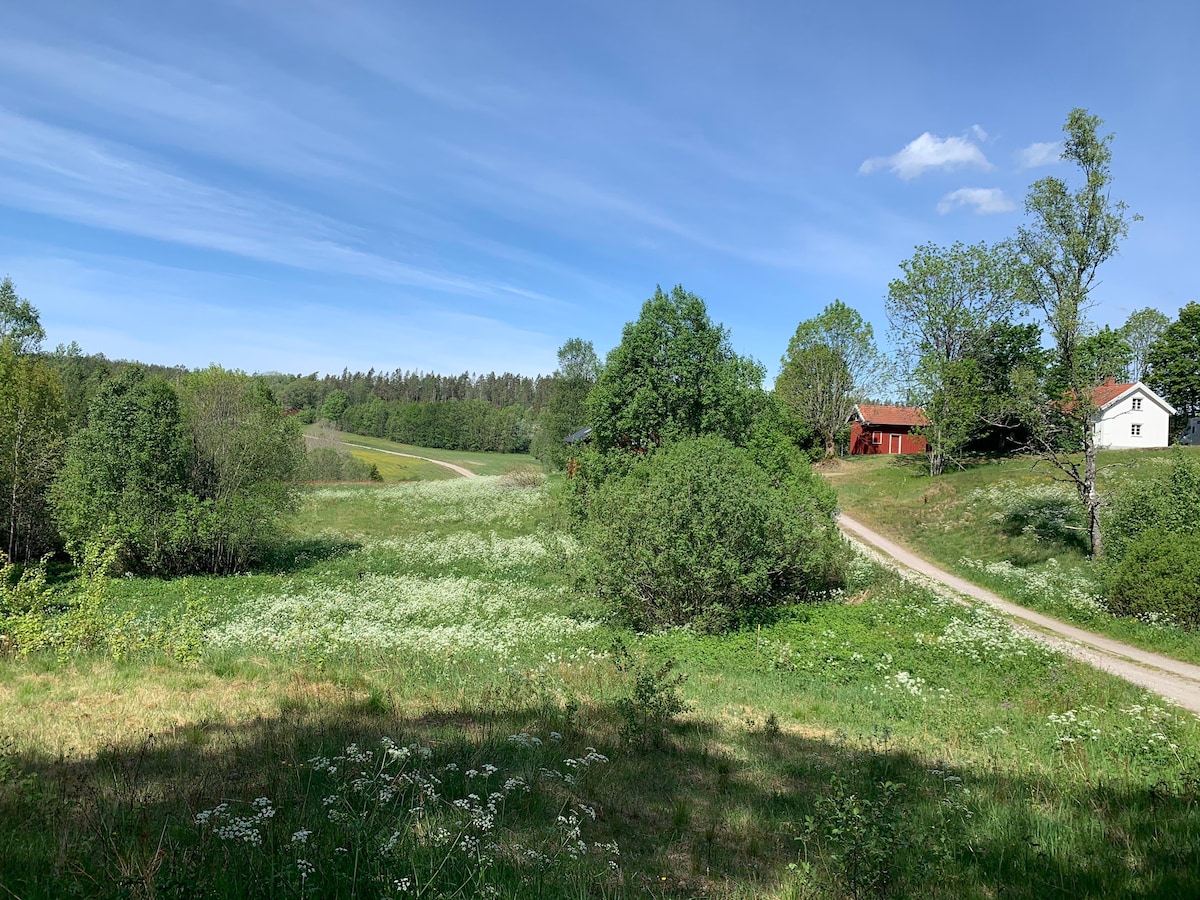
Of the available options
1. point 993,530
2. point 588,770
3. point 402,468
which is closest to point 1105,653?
point 588,770

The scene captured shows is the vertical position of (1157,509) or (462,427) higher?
(462,427)

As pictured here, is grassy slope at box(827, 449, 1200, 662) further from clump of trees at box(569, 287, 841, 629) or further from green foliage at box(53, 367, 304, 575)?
green foliage at box(53, 367, 304, 575)

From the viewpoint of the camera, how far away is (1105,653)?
15477 millimetres

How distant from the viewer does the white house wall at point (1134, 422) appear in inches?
1855

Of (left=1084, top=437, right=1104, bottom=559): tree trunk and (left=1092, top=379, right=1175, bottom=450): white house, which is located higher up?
(left=1092, top=379, right=1175, bottom=450): white house

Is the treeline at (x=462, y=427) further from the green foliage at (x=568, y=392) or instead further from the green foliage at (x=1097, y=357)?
the green foliage at (x=1097, y=357)

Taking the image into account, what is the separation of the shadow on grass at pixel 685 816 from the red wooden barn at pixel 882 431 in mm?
59874

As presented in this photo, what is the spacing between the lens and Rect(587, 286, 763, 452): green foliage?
2208 centimetres

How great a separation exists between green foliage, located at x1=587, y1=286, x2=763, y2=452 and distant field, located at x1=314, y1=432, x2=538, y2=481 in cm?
5670

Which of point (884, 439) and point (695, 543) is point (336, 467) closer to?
point (884, 439)

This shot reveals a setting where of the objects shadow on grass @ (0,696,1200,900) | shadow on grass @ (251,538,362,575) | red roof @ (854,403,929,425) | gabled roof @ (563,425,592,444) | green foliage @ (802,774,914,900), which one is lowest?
shadow on grass @ (251,538,362,575)

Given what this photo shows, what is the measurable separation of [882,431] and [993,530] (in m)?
34.5

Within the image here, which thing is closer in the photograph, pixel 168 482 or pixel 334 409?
pixel 168 482

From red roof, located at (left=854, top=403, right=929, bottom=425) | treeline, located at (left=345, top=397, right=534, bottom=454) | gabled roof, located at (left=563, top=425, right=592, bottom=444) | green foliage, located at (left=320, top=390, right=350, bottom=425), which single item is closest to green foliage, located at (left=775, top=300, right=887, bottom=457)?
red roof, located at (left=854, top=403, right=929, bottom=425)
